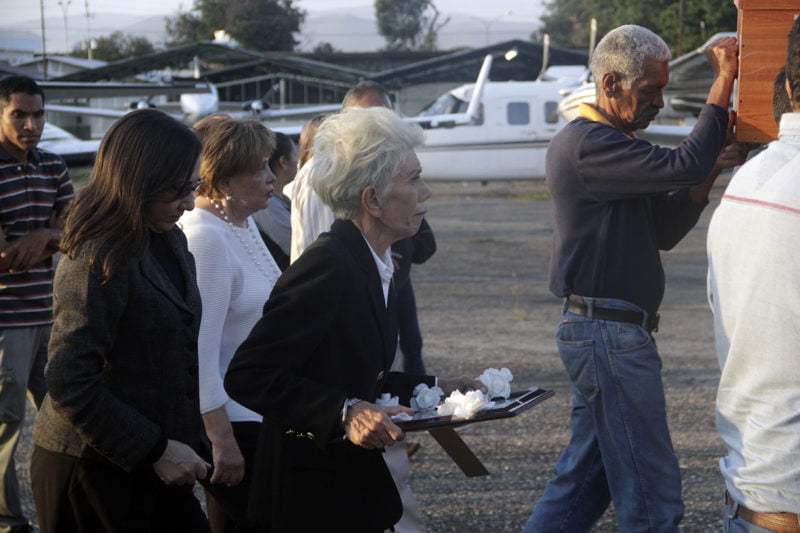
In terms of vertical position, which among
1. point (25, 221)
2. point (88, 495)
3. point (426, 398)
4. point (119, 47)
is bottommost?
point (88, 495)

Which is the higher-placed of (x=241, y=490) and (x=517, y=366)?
(x=241, y=490)

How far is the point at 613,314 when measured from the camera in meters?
3.43

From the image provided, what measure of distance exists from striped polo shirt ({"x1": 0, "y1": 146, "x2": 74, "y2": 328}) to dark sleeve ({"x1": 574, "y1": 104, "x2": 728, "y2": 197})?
2796mm

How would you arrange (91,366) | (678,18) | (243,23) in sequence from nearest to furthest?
(91,366) < (678,18) < (243,23)

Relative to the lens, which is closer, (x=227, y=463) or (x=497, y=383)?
(x=497, y=383)

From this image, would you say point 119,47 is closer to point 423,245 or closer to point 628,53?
point 423,245

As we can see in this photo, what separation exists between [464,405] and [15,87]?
3511 millimetres

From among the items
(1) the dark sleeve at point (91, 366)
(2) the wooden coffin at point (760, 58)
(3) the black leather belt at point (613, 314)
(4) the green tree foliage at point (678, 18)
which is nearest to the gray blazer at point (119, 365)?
(1) the dark sleeve at point (91, 366)

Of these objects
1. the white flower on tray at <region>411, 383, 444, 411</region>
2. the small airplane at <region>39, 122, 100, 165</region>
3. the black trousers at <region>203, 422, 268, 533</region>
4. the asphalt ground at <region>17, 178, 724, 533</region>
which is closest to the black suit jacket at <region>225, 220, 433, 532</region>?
the white flower on tray at <region>411, 383, 444, 411</region>

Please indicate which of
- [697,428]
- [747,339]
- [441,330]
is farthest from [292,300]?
[441,330]

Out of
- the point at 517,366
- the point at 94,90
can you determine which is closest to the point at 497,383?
the point at 517,366

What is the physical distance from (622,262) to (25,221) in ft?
9.71

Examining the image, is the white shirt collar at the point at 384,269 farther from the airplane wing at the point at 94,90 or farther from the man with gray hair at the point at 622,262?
the airplane wing at the point at 94,90

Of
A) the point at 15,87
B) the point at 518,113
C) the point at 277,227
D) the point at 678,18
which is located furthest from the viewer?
the point at 678,18
